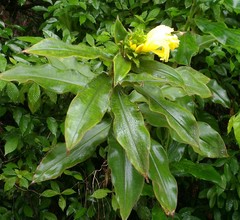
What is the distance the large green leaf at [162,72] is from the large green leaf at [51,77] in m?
0.21

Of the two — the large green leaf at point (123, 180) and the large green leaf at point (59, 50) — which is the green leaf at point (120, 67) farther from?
the large green leaf at point (123, 180)

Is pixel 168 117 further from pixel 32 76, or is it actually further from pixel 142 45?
pixel 32 76

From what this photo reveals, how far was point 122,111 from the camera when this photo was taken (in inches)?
50.6

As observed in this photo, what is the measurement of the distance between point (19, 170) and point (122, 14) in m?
0.94

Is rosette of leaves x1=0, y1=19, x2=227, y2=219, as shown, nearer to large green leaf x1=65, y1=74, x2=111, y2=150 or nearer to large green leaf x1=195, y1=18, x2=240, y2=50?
large green leaf x1=65, y1=74, x2=111, y2=150

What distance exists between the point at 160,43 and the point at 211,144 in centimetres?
46

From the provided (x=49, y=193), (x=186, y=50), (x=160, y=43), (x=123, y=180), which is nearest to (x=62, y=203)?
(x=49, y=193)

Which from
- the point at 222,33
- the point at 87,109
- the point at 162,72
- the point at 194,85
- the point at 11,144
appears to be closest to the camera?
the point at 87,109

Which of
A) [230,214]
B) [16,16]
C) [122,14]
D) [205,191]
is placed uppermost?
[122,14]

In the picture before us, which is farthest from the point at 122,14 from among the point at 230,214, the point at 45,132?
the point at 230,214

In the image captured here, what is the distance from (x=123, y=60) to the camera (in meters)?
1.28

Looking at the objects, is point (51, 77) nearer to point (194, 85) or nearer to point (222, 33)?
point (194, 85)

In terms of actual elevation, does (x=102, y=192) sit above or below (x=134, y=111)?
below

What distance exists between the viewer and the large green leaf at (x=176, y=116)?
1276mm
